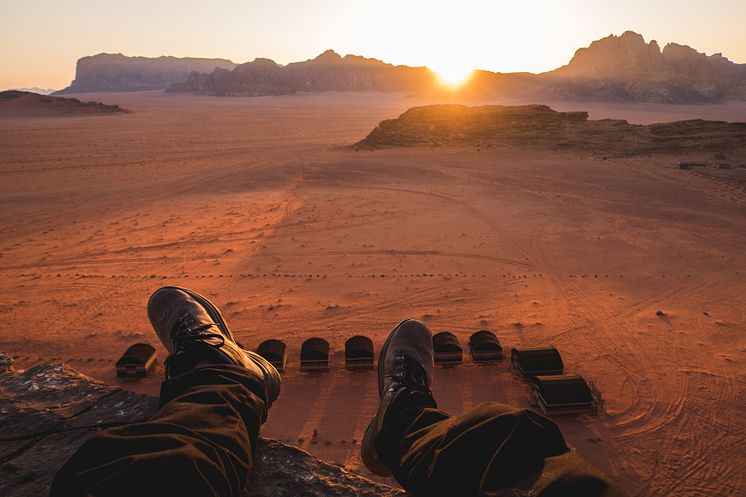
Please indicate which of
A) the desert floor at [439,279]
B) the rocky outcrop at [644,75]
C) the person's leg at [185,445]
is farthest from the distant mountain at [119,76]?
the person's leg at [185,445]

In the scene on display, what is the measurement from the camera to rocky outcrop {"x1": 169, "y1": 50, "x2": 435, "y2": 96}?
107875mm

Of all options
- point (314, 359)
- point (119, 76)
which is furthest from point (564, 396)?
point (119, 76)

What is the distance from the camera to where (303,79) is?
114 m

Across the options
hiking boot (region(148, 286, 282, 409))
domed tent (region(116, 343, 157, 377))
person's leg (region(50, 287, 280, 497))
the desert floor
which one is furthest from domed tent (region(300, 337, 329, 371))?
person's leg (region(50, 287, 280, 497))

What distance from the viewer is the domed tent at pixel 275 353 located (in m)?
4.75

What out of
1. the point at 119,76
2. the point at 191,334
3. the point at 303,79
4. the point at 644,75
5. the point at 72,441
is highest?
the point at 119,76

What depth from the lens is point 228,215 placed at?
38.6ft

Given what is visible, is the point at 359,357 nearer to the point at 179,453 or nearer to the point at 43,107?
the point at 179,453

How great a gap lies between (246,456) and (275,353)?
3129mm

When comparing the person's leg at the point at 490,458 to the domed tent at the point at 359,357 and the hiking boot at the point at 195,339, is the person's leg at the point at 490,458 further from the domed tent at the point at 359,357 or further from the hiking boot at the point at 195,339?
the domed tent at the point at 359,357

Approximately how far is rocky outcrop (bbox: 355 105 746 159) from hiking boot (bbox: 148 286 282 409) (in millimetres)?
21180

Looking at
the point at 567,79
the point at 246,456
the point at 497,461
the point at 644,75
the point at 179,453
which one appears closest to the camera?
the point at 179,453

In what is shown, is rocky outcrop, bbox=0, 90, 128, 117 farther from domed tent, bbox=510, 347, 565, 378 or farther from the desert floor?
domed tent, bbox=510, 347, 565, 378

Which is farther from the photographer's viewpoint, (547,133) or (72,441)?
(547,133)
